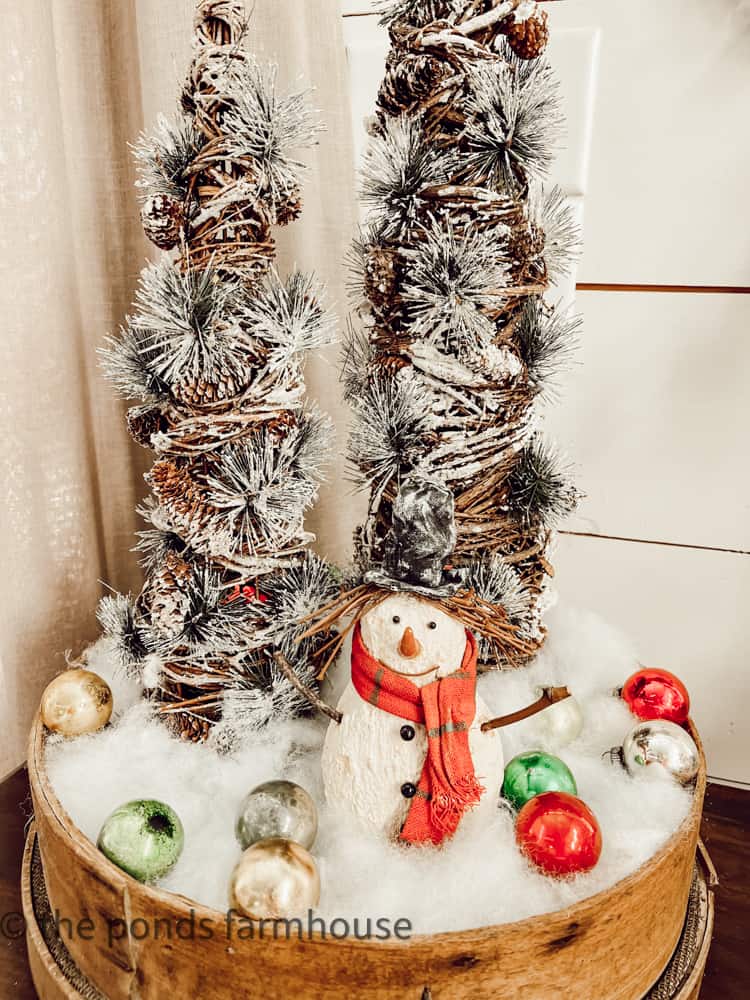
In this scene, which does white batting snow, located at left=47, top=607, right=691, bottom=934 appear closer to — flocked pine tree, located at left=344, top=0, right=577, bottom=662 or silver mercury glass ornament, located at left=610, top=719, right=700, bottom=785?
silver mercury glass ornament, located at left=610, top=719, right=700, bottom=785

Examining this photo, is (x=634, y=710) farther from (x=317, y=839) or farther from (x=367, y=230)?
(x=367, y=230)

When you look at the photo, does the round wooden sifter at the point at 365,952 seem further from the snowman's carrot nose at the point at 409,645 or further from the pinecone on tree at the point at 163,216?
the pinecone on tree at the point at 163,216

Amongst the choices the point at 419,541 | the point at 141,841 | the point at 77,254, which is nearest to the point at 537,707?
the point at 419,541

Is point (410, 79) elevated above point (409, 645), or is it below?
above

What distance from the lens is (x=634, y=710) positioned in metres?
0.81

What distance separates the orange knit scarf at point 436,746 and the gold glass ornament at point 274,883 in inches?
3.8

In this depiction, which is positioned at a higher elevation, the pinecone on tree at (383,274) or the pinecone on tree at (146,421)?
the pinecone on tree at (383,274)

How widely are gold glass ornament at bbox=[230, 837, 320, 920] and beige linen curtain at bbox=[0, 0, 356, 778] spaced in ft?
1.67

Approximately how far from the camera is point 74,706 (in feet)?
2.52

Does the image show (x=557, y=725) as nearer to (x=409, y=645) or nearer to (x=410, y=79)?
(x=409, y=645)

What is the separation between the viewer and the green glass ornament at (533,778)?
689 mm

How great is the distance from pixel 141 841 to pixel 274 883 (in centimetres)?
11

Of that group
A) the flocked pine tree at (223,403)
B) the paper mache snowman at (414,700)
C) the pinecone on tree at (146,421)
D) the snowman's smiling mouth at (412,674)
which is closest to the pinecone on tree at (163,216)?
the flocked pine tree at (223,403)

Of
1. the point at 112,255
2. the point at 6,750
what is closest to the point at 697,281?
the point at 112,255
